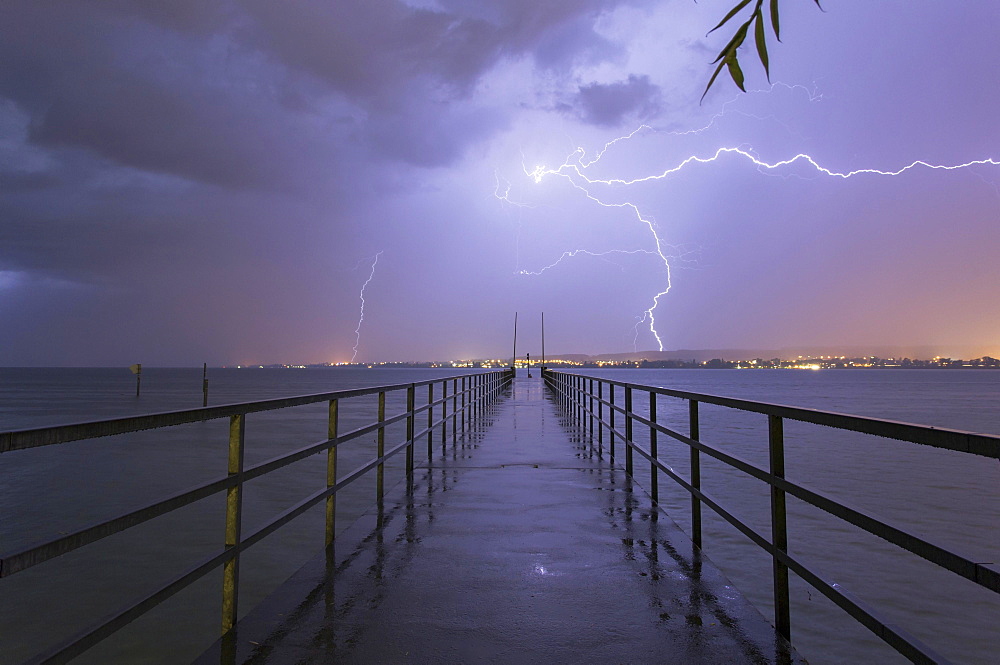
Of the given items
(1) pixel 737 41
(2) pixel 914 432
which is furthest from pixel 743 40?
(2) pixel 914 432

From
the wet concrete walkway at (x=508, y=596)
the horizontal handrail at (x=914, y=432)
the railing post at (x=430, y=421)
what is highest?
the horizontal handrail at (x=914, y=432)

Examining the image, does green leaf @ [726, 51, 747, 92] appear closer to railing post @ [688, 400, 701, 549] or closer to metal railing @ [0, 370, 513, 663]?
metal railing @ [0, 370, 513, 663]

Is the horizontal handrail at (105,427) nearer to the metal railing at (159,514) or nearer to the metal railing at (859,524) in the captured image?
the metal railing at (159,514)

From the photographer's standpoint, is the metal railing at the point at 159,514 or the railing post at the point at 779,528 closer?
the metal railing at the point at 159,514

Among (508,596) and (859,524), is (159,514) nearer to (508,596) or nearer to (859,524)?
(508,596)

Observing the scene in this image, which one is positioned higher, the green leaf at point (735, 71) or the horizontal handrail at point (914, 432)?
the green leaf at point (735, 71)

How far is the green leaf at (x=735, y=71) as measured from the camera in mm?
1163

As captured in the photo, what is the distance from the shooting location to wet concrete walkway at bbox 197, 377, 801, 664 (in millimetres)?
2658

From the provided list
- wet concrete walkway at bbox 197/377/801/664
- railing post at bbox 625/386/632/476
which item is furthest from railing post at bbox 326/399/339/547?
railing post at bbox 625/386/632/476

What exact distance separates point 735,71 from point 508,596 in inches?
114

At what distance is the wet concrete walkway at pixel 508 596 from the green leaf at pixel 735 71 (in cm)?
233

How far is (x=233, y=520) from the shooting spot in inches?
110

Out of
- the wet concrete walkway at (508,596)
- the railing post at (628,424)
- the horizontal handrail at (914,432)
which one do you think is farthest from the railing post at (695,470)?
the railing post at (628,424)

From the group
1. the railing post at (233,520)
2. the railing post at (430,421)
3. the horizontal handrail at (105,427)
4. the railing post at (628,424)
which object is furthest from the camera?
the railing post at (430,421)
